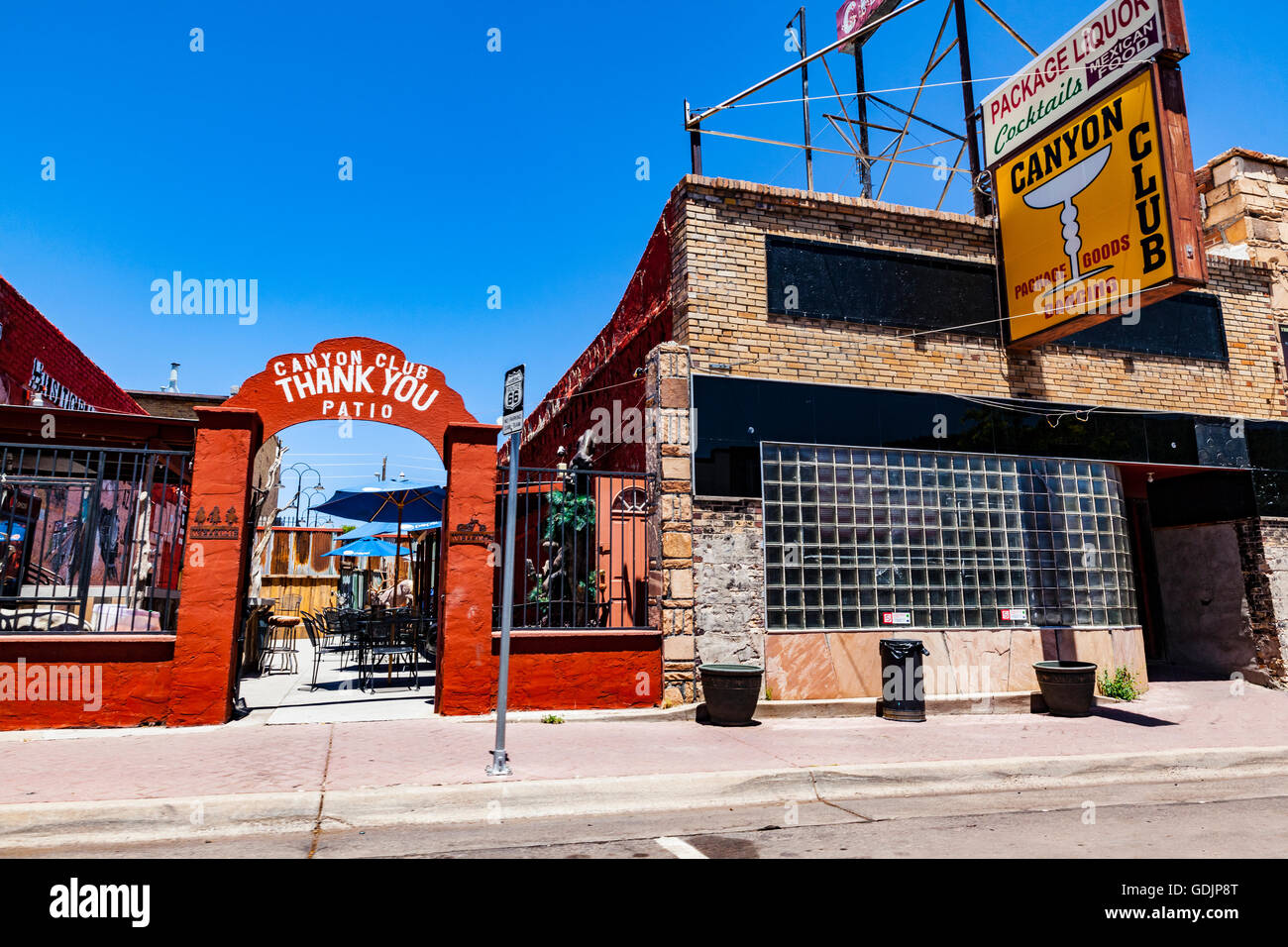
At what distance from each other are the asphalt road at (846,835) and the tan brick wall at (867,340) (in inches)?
237

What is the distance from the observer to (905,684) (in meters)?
9.78

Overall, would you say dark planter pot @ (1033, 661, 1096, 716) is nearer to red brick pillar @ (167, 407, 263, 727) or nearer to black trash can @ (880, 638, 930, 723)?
black trash can @ (880, 638, 930, 723)

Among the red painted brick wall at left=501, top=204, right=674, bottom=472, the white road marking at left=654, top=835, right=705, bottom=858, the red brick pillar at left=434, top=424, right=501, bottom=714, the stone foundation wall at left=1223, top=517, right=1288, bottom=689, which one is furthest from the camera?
the stone foundation wall at left=1223, top=517, right=1288, bottom=689

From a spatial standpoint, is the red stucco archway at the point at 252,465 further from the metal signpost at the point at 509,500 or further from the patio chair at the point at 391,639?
the metal signpost at the point at 509,500

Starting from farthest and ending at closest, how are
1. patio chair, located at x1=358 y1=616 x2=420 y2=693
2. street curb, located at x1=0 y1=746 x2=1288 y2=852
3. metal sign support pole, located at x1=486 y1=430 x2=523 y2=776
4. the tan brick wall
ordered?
patio chair, located at x1=358 y1=616 x2=420 y2=693, the tan brick wall, metal sign support pole, located at x1=486 y1=430 x2=523 y2=776, street curb, located at x1=0 y1=746 x2=1288 y2=852

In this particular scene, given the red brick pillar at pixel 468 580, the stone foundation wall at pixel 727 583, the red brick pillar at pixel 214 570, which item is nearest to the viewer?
the red brick pillar at pixel 214 570

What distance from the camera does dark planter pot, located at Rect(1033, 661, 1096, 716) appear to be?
33.2 feet

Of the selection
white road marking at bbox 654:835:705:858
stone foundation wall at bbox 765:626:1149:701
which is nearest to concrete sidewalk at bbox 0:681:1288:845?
stone foundation wall at bbox 765:626:1149:701

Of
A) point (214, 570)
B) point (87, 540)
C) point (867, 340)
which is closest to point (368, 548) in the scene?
point (214, 570)

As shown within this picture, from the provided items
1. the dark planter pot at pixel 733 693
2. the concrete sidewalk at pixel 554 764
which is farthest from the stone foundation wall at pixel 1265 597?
the dark planter pot at pixel 733 693

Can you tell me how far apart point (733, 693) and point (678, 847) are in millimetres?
4257

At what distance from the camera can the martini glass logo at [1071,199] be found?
10.9 metres

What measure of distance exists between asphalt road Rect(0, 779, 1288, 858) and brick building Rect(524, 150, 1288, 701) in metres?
3.97

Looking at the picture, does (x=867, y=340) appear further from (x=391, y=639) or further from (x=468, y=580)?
(x=391, y=639)
